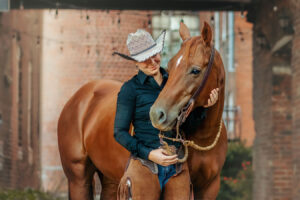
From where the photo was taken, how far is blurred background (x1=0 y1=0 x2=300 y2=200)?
388 inches

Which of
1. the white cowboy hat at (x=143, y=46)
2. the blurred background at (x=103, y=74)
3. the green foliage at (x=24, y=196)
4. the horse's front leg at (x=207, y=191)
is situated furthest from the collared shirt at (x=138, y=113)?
the green foliage at (x=24, y=196)

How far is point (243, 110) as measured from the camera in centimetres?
2505

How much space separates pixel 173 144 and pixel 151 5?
272 inches

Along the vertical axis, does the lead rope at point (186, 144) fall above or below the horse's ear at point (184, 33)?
below

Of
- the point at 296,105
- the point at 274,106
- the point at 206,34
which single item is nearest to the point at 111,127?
the point at 206,34

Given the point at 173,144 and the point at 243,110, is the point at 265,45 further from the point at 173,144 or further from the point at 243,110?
the point at 243,110

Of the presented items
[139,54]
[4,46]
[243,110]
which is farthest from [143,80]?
[243,110]

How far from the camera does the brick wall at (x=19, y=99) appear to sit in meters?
13.2

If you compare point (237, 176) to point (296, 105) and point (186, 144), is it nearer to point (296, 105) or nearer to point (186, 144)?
point (296, 105)

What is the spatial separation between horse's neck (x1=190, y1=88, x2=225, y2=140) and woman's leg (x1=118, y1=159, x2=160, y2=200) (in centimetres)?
49

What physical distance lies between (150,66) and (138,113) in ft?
0.99

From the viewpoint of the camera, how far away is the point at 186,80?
347 cm

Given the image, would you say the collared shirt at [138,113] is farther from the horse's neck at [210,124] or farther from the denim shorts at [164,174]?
the horse's neck at [210,124]

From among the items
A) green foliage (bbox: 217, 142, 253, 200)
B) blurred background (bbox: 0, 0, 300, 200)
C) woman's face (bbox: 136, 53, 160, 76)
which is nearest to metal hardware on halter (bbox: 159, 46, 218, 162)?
woman's face (bbox: 136, 53, 160, 76)
